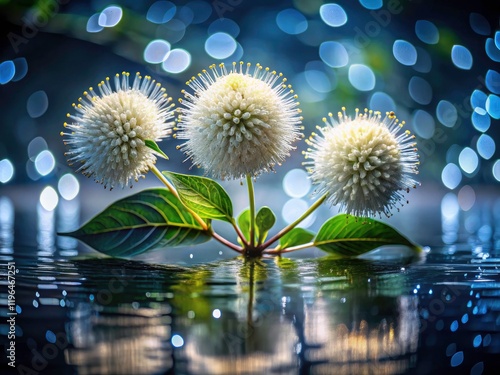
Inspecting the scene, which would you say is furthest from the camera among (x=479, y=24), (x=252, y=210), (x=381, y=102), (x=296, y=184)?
(x=381, y=102)

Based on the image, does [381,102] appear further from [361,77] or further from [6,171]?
[6,171]

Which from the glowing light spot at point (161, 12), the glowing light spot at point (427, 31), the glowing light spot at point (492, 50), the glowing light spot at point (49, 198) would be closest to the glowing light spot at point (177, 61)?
the glowing light spot at point (161, 12)

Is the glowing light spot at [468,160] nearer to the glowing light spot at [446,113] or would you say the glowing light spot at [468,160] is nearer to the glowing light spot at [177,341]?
the glowing light spot at [446,113]

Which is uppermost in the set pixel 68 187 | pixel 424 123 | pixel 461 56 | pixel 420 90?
pixel 461 56

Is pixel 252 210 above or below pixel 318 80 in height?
below

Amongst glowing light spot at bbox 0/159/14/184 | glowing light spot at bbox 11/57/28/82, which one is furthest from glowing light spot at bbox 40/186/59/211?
glowing light spot at bbox 11/57/28/82

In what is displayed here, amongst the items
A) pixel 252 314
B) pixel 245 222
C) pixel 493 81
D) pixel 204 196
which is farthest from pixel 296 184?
pixel 252 314
